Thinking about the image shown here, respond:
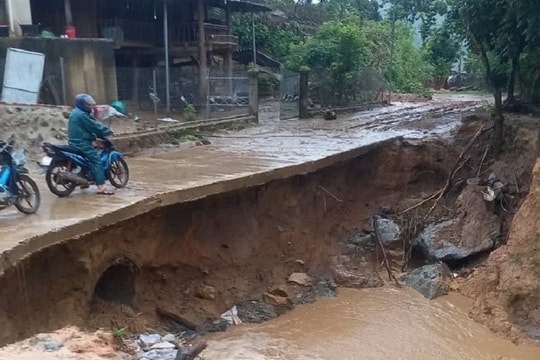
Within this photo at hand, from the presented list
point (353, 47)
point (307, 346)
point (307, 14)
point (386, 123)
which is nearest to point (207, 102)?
point (386, 123)

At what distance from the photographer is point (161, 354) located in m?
6.17

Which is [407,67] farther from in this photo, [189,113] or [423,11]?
[189,113]

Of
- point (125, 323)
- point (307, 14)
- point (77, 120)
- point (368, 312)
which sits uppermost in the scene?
point (307, 14)

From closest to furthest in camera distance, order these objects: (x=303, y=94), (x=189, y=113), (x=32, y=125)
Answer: (x=32, y=125) < (x=189, y=113) < (x=303, y=94)

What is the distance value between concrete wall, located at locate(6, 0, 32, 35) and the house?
135 centimetres

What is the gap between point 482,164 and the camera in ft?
47.8

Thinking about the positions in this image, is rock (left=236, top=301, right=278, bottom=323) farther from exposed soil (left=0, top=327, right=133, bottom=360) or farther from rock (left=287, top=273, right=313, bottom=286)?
exposed soil (left=0, top=327, right=133, bottom=360)

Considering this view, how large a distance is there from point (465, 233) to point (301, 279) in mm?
3745

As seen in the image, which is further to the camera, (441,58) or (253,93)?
(441,58)

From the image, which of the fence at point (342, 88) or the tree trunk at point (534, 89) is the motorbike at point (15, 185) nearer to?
the tree trunk at point (534, 89)

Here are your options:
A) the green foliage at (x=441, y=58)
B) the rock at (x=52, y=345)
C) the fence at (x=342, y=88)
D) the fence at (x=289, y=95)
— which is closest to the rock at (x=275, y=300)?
the rock at (x=52, y=345)

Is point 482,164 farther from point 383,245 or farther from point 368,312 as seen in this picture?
point 368,312

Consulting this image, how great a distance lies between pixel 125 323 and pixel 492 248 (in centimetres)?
735

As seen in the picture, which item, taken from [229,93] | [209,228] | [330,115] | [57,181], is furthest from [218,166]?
[330,115]
